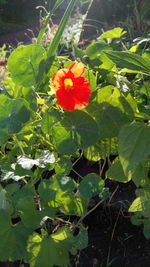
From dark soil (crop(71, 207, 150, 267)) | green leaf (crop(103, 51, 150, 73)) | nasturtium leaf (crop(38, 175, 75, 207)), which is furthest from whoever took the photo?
dark soil (crop(71, 207, 150, 267))

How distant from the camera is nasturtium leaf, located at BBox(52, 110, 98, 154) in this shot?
750 mm

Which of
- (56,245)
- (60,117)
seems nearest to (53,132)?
(60,117)

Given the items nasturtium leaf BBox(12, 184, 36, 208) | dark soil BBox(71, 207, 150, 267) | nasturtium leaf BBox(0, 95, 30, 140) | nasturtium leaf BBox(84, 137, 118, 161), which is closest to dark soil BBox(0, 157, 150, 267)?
dark soil BBox(71, 207, 150, 267)

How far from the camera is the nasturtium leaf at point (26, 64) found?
0.79 meters

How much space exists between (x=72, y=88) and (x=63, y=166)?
0.18m

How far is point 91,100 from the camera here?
806 millimetres

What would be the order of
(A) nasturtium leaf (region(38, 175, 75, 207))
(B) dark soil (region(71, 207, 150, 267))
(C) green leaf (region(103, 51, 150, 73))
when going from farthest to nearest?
(B) dark soil (region(71, 207, 150, 267)), (A) nasturtium leaf (region(38, 175, 75, 207)), (C) green leaf (region(103, 51, 150, 73))

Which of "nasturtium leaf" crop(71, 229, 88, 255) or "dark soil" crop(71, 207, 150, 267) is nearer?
"nasturtium leaf" crop(71, 229, 88, 255)

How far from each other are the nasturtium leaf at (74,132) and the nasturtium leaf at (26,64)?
0.39 feet

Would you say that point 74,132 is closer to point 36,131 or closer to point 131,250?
point 36,131

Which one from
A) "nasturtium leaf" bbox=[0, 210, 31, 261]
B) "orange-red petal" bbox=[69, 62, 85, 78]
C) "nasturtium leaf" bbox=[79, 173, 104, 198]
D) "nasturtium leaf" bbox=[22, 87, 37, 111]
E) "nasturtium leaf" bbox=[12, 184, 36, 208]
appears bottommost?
"nasturtium leaf" bbox=[0, 210, 31, 261]

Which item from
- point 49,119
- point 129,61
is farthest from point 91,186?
point 129,61

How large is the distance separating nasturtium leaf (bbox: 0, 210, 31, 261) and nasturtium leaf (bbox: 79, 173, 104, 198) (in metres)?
0.16

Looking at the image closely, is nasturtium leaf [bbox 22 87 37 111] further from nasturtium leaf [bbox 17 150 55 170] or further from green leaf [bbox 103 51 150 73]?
green leaf [bbox 103 51 150 73]
